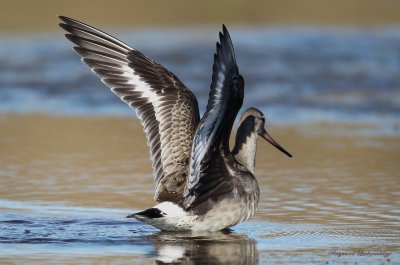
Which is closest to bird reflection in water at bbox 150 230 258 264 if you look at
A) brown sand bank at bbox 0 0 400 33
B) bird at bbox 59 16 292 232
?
bird at bbox 59 16 292 232

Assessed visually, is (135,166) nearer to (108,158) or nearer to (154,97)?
(108,158)

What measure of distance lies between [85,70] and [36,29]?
5.04 metres

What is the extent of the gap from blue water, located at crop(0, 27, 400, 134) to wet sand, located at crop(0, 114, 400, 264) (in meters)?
1.07

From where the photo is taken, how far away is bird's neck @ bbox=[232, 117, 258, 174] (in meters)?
9.04

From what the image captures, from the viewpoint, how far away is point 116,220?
9.04m

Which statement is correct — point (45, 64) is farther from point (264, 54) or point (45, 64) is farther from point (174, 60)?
point (264, 54)

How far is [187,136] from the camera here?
8.91m

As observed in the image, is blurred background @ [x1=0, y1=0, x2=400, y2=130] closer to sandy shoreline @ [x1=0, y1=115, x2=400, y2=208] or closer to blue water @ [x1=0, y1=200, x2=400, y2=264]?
sandy shoreline @ [x1=0, y1=115, x2=400, y2=208]

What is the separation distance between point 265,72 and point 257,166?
6.71 metres

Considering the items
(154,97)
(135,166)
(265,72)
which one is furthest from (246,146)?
(265,72)

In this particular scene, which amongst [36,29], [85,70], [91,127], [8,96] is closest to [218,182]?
[91,127]

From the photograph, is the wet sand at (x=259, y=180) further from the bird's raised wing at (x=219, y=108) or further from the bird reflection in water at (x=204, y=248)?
the bird's raised wing at (x=219, y=108)

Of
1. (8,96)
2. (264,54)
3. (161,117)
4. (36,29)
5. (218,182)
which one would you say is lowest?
(218,182)

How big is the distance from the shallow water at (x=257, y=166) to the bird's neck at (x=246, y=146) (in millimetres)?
522
